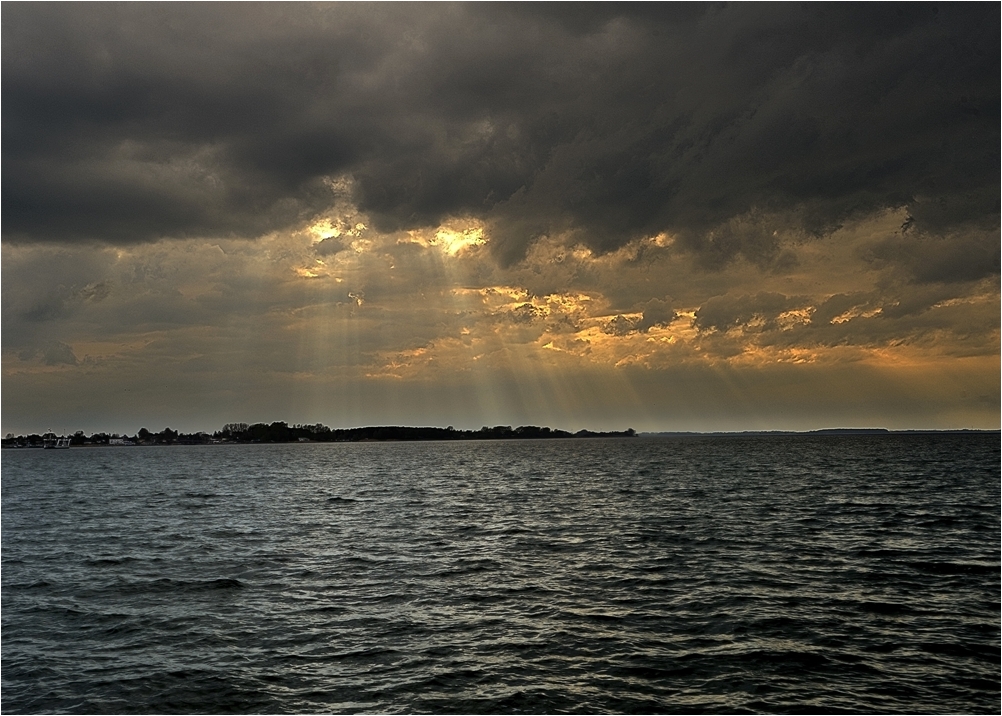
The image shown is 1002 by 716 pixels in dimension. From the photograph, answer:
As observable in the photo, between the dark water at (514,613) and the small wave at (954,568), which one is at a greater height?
the small wave at (954,568)

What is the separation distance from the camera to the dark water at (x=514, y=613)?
17.8 meters

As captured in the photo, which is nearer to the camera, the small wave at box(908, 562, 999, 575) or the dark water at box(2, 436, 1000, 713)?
the dark water at box(2, 436, 1000, 713)

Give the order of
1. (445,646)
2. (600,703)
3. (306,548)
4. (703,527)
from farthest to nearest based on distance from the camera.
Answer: (703,527) < (306,548) < (445,646) < (600,703)

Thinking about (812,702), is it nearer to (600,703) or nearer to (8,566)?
(600,703)

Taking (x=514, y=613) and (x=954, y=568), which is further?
(x=954, y=568)

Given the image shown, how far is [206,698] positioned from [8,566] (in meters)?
23.7

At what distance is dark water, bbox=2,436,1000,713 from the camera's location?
701 inches

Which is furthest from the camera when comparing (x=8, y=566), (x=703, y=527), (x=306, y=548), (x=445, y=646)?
(x=703, y=527)

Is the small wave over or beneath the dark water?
over

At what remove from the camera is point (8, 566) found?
3459 cm

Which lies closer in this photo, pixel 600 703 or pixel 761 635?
pixel 600 703

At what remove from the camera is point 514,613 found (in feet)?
78.8

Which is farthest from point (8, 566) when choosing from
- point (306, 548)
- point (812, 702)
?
point (812, 702)

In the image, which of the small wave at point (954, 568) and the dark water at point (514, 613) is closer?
the dark water at point (514, 613)
